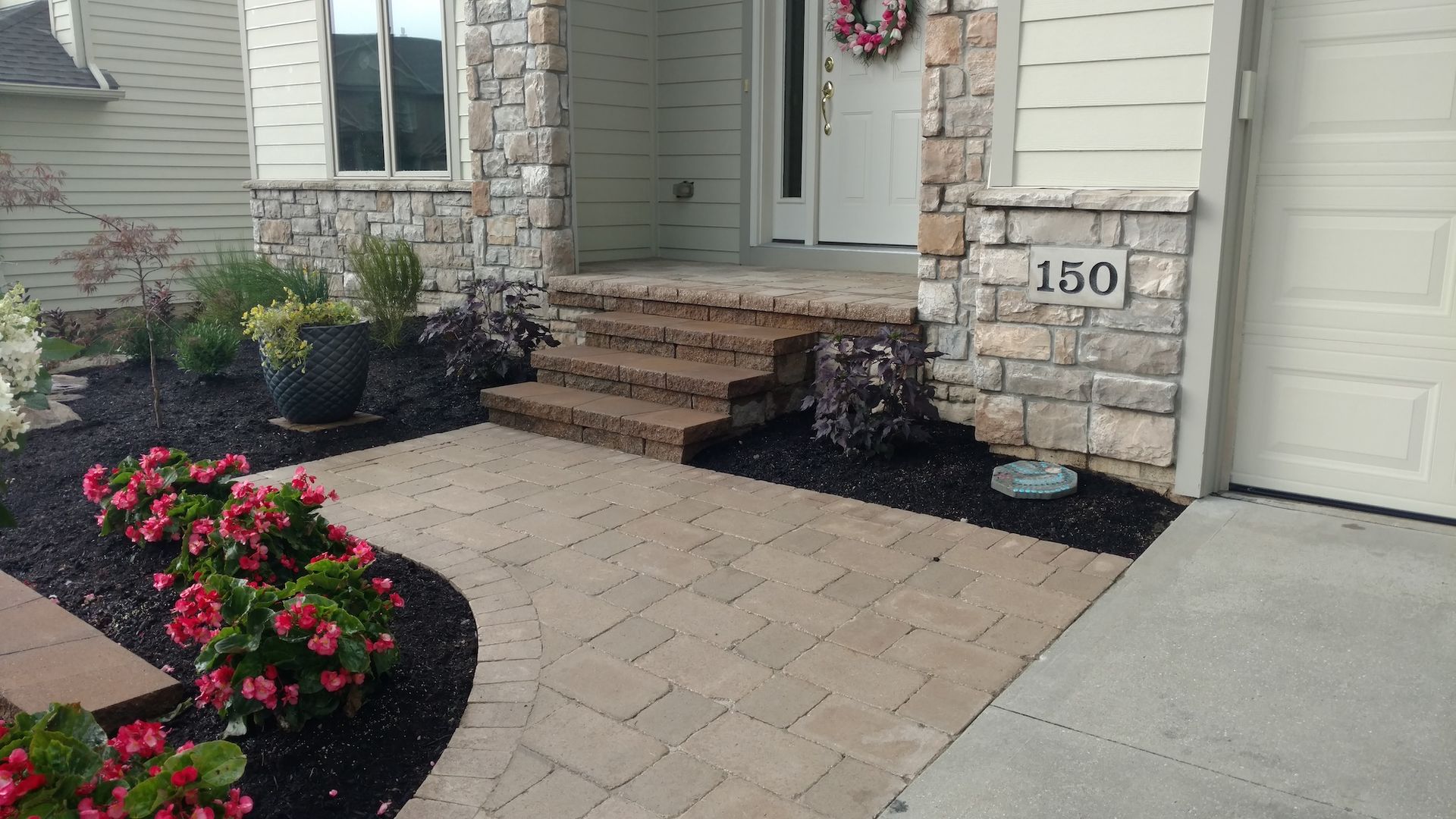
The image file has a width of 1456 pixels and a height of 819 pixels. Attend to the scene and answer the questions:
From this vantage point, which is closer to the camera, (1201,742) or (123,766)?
(123,766)

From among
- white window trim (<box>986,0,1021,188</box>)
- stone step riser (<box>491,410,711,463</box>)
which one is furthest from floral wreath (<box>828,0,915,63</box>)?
stone step riser (<box>491,410,711,463</box>)

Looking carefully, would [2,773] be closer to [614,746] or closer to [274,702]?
[274,702]

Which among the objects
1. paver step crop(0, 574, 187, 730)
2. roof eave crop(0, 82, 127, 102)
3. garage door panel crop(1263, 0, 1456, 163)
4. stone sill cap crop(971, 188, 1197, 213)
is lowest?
paver step crop(0, 574, 187, 730)

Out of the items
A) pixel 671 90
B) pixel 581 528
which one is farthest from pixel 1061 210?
pixel 671 90

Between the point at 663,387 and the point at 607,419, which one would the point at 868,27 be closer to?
the point at 663,387

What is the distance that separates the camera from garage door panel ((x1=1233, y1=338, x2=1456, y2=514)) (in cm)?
355

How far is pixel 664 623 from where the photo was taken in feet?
9.87

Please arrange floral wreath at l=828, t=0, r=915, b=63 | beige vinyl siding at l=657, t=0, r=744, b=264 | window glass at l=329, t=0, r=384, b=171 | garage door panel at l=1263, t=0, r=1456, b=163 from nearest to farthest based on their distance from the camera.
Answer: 1. garage door panel at l=1263, t=0, r=1456, b=163
2. floral wreath at l=828, t=0, r=915, b=63
3. beige vinyl siding at l=657, t=0, r=744, b=264
4. window glass at l=329, t=0, r=384, b=171

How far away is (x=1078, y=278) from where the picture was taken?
405 centimetres

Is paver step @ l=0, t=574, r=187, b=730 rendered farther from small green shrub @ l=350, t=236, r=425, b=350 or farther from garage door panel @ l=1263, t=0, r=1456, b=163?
small green shrub @ l=350, t=236, r=425, b=350

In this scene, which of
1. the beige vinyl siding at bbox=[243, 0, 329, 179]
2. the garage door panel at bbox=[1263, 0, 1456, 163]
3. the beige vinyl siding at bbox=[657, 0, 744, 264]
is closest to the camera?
the garage door panel at bbox=[1263, 0, 1456, 163]

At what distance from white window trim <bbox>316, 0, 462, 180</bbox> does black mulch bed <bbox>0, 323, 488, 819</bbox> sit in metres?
1.54

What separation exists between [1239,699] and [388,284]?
5621 mm

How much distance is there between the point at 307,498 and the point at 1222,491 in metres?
3.18
